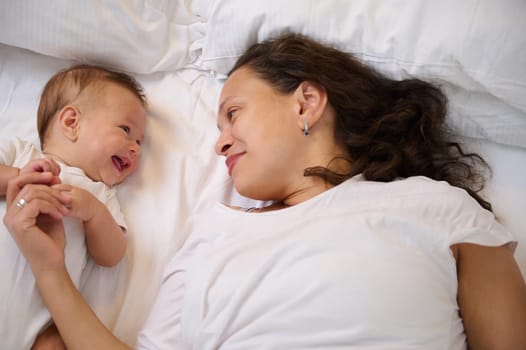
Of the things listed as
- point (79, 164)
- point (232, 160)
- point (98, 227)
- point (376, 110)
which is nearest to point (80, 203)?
point (98, 227)

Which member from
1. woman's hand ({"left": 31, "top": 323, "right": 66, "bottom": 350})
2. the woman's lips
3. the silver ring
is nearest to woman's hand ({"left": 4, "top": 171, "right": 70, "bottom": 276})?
the silver ring

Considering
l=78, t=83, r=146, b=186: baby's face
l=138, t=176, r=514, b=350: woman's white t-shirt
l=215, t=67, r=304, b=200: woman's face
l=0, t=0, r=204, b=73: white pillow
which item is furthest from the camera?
l=0, t=0, r=204, b=73: white pillow

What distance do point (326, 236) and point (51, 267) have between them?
0.50 meters

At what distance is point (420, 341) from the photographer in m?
0.82

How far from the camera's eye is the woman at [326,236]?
845 mm

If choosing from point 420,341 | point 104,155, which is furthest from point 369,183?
point 104,155

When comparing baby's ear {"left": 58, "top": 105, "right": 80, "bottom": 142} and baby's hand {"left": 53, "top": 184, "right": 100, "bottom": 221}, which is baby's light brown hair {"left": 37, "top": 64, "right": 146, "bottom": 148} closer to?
baby's ear {"left": 58, "top": 105, "right": 80, "bottom": 142}

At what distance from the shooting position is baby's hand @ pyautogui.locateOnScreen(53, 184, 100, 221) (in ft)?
3.27

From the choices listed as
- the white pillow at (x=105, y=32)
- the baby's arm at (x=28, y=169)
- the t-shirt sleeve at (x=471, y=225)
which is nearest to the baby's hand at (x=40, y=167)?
the baby's arm at (x=28, y=169)

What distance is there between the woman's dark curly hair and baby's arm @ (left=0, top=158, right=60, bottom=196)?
0.47 metres

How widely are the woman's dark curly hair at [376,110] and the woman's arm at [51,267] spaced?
519 mm

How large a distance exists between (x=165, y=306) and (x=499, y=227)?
0.64 metres

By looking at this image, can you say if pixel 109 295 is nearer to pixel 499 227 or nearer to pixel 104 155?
pixel 104 155

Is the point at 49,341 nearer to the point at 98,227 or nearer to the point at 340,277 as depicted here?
the point at 98,227
